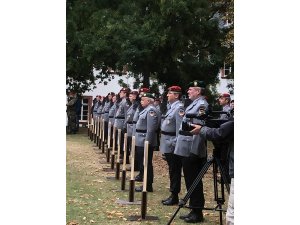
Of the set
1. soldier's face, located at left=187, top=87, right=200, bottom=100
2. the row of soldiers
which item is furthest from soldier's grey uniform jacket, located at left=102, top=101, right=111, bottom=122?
soldier's face, located at left=187, top=87, right=200, bottom=100

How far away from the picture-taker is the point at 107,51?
73.8 ft

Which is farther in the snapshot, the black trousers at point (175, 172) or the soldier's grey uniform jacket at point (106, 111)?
the soldier's grey uniform jacket at point (106, 111)

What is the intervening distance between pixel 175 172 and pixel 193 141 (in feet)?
5.80

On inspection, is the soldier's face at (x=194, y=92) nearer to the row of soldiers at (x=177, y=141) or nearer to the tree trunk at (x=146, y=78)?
the row of soldiers at (x=177, y=141)

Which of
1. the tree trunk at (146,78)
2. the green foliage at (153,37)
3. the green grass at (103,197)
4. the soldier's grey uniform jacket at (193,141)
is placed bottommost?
the green grass at (103,197)

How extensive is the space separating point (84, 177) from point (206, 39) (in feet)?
36.0

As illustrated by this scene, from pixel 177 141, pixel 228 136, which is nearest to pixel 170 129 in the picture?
pixel 177 141

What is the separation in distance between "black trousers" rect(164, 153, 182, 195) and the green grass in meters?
0.33

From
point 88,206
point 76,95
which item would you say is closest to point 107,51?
point 76,95

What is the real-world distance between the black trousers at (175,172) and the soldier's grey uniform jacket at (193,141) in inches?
45.8

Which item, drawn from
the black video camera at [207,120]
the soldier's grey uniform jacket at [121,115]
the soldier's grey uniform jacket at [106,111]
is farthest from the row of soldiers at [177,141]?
the soldier's grey uniform jacket at [106,111]

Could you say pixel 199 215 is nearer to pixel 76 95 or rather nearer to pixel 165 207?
pixel 165 207

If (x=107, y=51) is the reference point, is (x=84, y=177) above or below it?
below

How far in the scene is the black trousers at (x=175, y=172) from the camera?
9.46m
